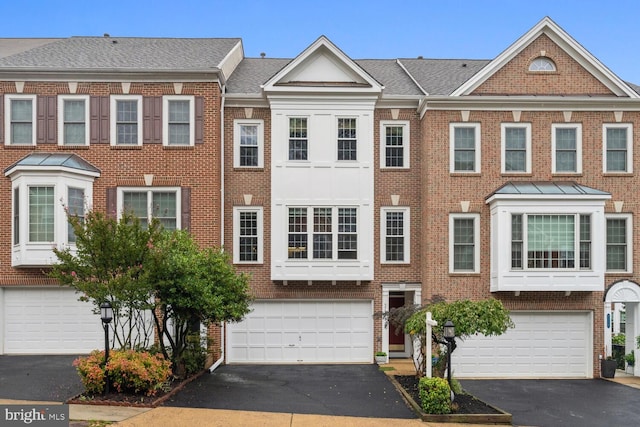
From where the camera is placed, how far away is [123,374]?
43.1ft

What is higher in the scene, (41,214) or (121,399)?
(41,214)

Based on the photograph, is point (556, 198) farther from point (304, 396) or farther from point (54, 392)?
point (54, 392)

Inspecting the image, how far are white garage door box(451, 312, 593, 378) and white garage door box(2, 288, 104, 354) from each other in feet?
42.1

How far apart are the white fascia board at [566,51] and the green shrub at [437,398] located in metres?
11.3

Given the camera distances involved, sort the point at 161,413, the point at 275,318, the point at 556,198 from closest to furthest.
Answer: the point at 161,413, the point at 556,198, the point at 275,318

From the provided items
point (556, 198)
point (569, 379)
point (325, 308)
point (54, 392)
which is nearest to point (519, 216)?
point (556, 198)

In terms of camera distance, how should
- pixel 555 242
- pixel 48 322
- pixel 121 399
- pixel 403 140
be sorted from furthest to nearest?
pixel 403 140 → pixel 48 322 → pixel 555 242 → pixel 121 399

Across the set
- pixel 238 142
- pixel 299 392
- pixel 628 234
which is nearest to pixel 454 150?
pixel 628 234

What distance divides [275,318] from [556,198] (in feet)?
33.9

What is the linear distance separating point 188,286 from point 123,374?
267cm

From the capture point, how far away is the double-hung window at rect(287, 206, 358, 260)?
67.9 feet

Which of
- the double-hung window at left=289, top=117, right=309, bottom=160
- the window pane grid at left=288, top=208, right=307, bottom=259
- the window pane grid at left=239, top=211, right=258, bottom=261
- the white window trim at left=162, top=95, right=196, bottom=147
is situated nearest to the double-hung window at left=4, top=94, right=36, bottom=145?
the white window trim at left=162, top=95, right=196, bottom=147

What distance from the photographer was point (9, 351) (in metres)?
20.2

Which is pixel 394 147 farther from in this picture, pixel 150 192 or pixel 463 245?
pixel 150 192
